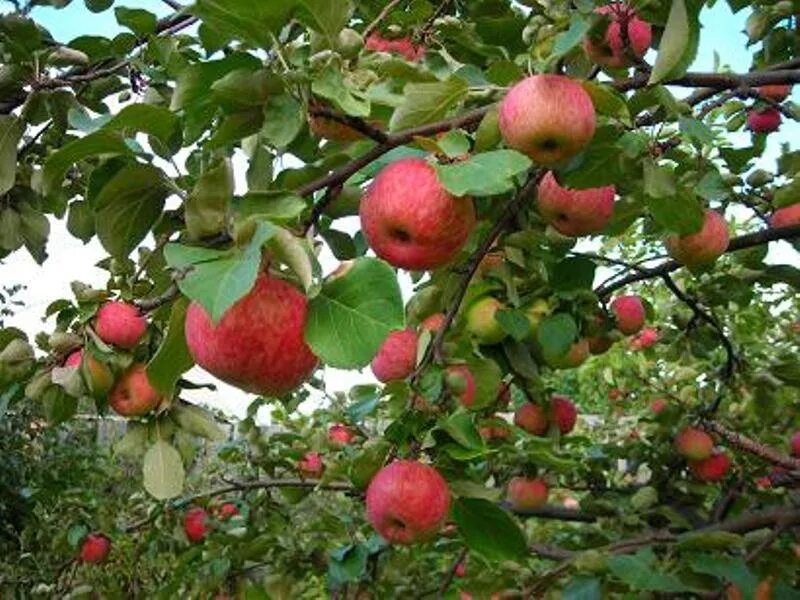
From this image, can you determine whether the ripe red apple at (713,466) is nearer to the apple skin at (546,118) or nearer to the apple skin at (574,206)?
the apple skin at (574,206)

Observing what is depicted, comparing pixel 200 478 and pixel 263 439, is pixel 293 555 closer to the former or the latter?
pixel 263 439

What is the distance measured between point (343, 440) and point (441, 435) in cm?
185

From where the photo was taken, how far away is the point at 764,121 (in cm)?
256

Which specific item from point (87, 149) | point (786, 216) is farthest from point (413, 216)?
point (786, 216)

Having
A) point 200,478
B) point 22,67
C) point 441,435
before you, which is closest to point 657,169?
point 441,435

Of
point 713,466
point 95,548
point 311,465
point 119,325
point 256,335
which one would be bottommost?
point 95,548

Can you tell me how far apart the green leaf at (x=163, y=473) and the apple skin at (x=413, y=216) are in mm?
463

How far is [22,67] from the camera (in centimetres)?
174

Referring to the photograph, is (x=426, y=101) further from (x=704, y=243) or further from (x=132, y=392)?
(x=704, y=243)

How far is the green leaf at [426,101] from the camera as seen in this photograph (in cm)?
106

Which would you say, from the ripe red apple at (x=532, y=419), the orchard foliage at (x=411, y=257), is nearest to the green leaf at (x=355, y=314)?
the orchard foliage at (x=411, y=257)

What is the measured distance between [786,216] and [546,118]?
4.45 feet

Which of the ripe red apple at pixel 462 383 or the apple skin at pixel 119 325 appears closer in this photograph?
the apple skin at pixel 119 325

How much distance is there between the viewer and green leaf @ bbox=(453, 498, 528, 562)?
136 centimetres
